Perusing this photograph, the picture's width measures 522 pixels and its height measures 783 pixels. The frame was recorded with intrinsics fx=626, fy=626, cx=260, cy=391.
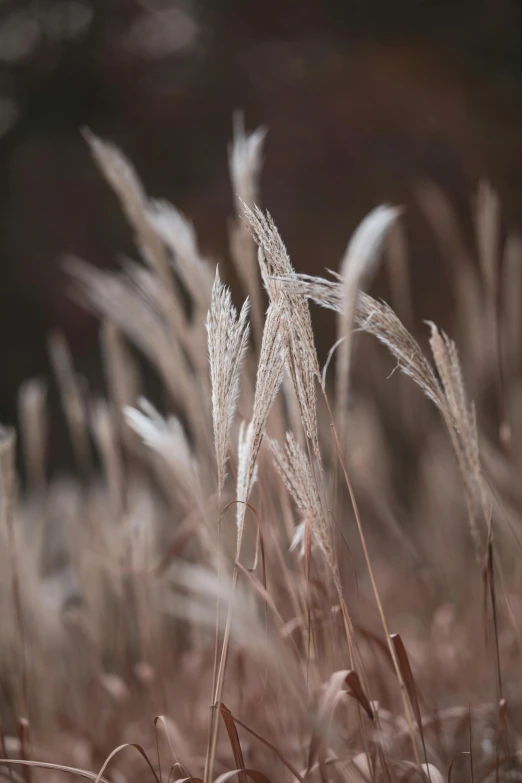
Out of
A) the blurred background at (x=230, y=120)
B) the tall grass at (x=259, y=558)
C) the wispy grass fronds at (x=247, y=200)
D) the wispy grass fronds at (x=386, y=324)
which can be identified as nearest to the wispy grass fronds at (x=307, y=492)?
the tall grass at (x=259, y=558)

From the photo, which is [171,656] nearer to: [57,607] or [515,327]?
[57,607]

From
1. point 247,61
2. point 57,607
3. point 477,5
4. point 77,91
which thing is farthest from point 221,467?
point 77,91

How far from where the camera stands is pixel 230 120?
3.25 m

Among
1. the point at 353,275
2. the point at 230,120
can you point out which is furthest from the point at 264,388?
the point at 230,120

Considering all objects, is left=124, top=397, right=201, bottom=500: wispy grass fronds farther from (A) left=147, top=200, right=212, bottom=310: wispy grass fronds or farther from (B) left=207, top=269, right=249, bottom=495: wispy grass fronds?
(A) left=147, top=200, right=212, bottom=310: wispy grass fronds

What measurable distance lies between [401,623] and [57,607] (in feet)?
2.63

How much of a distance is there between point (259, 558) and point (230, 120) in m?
3.03

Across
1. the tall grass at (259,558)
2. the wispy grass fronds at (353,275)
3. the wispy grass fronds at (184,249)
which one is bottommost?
the tall grass at (259,558)

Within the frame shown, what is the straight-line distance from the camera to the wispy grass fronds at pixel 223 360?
0.50 metres

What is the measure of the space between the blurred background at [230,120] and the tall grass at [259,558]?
5.24 feet

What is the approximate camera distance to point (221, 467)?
1.70 feet

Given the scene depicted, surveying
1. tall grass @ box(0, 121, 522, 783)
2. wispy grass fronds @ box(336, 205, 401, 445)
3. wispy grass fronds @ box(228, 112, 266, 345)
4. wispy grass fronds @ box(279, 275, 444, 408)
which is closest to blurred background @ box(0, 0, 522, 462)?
tall grass @ box(0, 121, 522, 783)

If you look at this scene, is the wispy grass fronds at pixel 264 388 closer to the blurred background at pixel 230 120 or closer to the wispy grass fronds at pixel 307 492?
the wispy grass fronds at pixel 307 492

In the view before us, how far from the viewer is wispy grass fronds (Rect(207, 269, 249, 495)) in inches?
19.6
